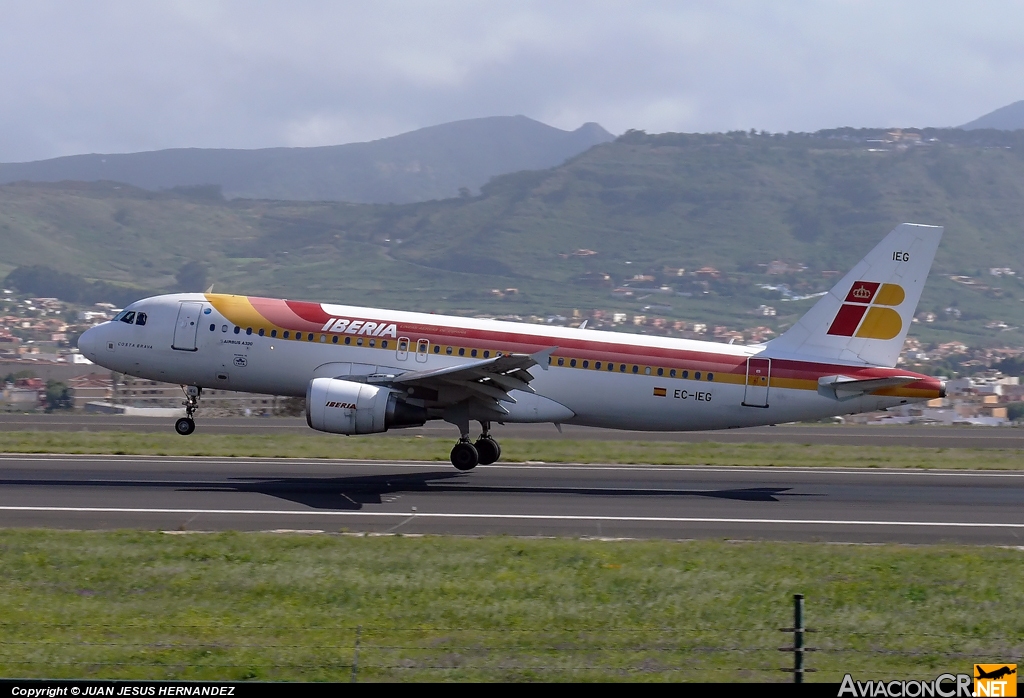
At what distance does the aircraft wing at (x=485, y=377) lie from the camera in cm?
2509

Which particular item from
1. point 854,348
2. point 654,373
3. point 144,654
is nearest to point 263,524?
point 144,654

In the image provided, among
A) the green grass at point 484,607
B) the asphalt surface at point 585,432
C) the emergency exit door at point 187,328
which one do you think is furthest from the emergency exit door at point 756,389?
the emergency exit door at point 187,328

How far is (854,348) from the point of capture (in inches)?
1111

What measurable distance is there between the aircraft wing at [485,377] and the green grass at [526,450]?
4.66 m

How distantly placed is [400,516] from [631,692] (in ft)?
40.6

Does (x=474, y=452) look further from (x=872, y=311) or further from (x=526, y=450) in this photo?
(x=872, y=311)

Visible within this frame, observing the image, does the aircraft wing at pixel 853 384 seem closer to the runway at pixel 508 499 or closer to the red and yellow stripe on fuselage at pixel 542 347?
the red and yellow stripe on fuselage at pixel 542 347

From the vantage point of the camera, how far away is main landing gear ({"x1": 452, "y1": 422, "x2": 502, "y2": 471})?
1082 inches

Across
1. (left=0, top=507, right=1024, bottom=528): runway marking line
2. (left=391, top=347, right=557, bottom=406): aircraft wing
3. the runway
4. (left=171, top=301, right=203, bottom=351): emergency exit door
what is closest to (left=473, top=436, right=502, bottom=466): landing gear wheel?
the runway

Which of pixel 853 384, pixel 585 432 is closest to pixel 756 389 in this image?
pixel 853 384

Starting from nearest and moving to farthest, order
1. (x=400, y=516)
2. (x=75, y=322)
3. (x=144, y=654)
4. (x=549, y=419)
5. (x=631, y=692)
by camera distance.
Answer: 1. (x=631, y=692)
2. (x=144, y=654)
3. (x=400, y=516)
4. (x=549, y=419)
5. (x=75, y=322)

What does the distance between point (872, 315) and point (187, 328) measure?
57.6ft

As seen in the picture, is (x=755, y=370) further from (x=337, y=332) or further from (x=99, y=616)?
(x=99, y=616)

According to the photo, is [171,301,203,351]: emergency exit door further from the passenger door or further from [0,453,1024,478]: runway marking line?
the passenger door
